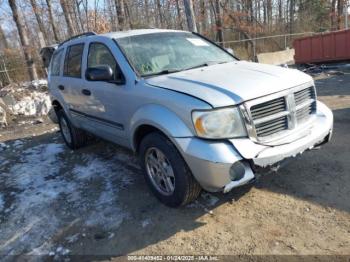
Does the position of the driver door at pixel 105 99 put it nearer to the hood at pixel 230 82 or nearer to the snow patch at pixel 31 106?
the hood at pixel 230 82

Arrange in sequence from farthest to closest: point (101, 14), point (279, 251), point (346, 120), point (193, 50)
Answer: point (101, 14) → point (346, 120) → point (193, 50) → point (279, 251)

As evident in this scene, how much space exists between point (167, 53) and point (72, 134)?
9.61 feet

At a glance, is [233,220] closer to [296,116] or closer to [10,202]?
[296,116]

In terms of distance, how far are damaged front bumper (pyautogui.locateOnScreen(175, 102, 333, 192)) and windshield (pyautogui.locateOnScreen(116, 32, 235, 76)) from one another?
1228 millimetres

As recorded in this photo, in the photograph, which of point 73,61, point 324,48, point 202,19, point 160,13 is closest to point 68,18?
point 160,13

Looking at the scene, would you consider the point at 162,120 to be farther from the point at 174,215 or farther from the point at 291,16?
the point at 291,16

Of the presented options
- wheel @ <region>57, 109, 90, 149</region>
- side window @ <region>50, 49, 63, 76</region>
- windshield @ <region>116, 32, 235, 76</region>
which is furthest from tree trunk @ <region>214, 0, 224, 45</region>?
windshield @ <region>116, 32, 235, 76</region>

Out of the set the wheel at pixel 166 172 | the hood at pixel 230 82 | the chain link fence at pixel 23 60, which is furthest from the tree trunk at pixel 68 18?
the wheel at pixel 166 172

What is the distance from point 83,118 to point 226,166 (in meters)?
3.14

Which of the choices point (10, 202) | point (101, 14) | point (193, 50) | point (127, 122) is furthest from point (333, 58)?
point (101, 14)

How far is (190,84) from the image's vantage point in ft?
11.6

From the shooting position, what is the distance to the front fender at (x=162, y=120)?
3.32 metres

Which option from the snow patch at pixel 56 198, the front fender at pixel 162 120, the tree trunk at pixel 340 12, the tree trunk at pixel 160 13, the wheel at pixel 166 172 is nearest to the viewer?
the front fender at pixel 162 120

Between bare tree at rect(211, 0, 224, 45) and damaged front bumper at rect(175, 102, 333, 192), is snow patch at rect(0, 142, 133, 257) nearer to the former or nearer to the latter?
damaged front bumper at rect(175, 102, 333, 192)
